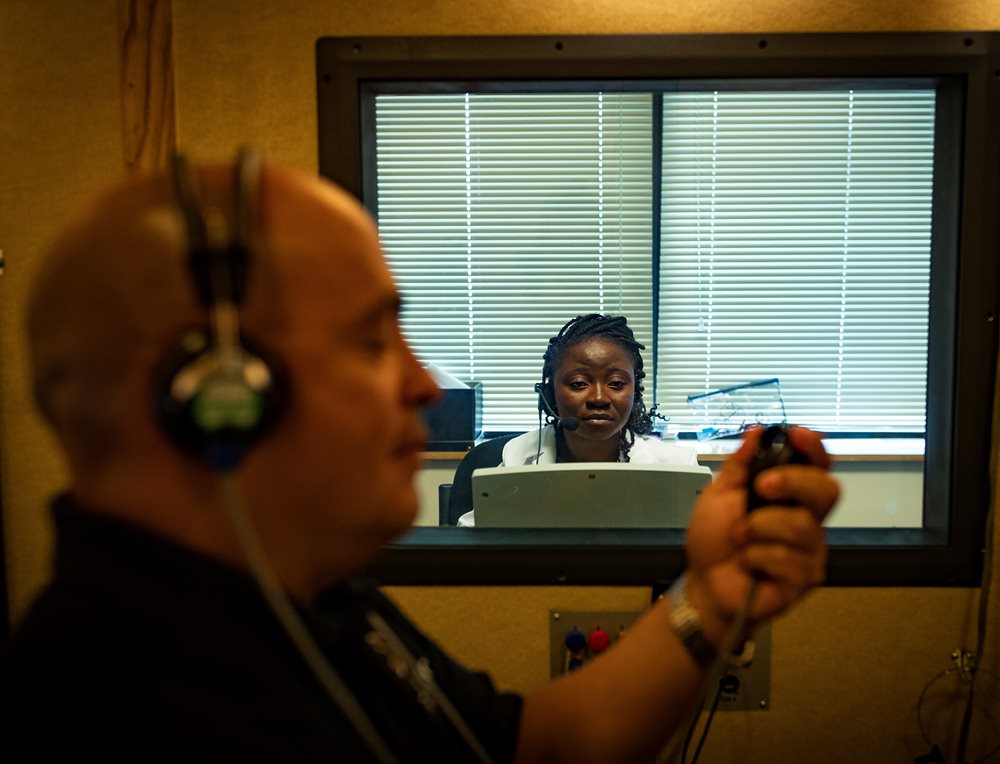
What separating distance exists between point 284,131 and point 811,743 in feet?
4.51

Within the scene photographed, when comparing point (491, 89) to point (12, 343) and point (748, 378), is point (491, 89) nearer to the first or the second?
point (12, 343)

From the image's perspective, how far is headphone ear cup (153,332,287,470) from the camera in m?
0.56

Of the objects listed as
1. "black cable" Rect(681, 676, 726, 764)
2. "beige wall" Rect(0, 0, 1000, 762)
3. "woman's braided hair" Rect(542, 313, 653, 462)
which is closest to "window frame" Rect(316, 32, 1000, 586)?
Answer: "beige wall" Rect(0, 0, 1000, 762)

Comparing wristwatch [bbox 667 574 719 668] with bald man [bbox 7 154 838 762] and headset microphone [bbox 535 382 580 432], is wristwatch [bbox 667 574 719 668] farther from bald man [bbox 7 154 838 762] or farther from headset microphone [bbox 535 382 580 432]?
headset microphone [bbox 535 382 580 432]

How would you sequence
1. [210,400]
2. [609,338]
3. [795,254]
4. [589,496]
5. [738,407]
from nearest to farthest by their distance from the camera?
[210,400] → [589,496] → [609,338] → [738,407] → [795,254]

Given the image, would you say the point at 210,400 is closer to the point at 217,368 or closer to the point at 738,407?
the point at 217,368

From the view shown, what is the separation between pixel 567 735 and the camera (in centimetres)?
94

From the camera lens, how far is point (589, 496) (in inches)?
61.9

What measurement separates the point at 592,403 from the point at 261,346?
178 cm

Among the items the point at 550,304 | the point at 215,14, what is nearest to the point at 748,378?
the point at 550,304

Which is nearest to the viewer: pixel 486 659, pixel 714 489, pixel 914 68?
pixel 714 489

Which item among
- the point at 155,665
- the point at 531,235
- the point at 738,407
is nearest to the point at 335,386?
the point at 155,665

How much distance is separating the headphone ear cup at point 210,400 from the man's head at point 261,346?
17 millimetres

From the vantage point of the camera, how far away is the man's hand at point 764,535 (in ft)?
2.63
